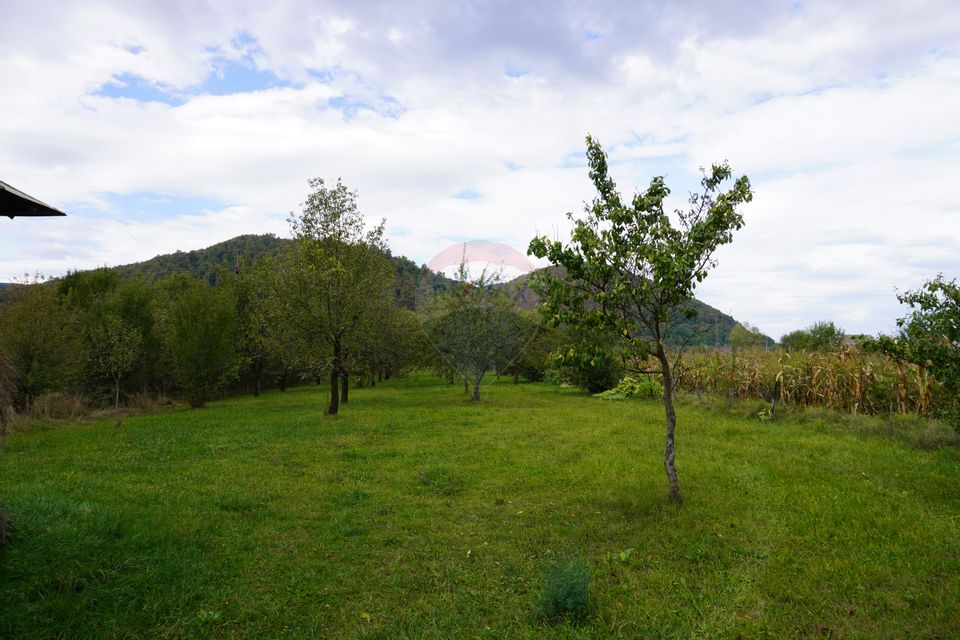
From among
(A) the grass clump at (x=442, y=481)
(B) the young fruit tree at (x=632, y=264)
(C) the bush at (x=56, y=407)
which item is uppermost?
(B) the young fruit tree at (x=632, y=264)

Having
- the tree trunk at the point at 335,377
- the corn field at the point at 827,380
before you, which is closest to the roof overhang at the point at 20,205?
the tree trunk at the point at 335,377

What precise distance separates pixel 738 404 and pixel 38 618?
21.0m

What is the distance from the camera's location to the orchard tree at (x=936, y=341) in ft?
29.1

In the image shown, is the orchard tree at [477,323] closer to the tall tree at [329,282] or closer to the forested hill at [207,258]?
the tall tree at [329,282]

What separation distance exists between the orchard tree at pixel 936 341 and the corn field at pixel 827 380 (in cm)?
536

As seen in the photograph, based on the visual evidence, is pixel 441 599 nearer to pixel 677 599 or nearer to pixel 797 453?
pixel 677 599

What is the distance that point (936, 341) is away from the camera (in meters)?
9.66

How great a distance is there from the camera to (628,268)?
8.99 meters

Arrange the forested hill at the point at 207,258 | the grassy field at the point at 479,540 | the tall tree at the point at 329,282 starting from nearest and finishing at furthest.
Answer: the grassy field at the point at 479,540, the tall tree at the point at 329,282, the forested hill at the point at 207,258

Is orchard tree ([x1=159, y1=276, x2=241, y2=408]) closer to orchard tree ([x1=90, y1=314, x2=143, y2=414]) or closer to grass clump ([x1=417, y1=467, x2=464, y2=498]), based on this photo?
orchard tree ([x1=90, y1=314, x2=143, y2=414])

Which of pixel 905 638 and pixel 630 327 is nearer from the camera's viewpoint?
pixel 905 638

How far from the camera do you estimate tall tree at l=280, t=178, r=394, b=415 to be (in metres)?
23.2

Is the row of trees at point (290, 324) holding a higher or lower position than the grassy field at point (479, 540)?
higher

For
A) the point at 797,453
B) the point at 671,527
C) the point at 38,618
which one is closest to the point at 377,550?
the point at 38,618
